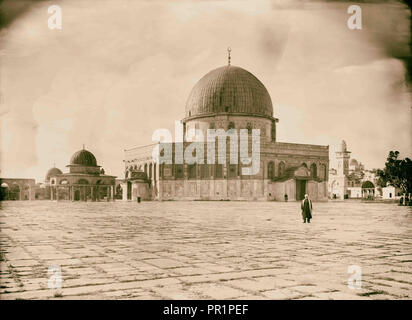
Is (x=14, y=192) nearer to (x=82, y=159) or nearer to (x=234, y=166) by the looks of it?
(x=82, y=159)

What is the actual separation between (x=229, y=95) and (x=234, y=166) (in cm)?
810

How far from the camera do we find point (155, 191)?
150ft

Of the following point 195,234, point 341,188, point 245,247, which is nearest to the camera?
point 245,247

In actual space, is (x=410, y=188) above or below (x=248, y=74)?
below

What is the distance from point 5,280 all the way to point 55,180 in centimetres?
5049

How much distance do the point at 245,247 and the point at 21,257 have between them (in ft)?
12.2

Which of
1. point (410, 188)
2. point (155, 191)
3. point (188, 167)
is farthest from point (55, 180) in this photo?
point (410, 188)

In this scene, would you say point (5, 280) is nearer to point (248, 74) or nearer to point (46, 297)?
point (46, 297)

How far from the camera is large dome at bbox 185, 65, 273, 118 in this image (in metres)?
46.4

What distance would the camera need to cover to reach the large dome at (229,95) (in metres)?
46.4

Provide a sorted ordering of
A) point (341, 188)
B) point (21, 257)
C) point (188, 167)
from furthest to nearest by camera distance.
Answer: point (341, 188), point (188, 167), point (21, 257)

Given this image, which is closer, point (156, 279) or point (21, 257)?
point (156, 279)

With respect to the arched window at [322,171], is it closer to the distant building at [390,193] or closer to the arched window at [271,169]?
the arched window at [271,169]

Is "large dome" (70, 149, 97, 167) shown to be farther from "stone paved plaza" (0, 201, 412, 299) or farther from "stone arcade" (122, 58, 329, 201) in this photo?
"stone paved plaza" (0, 201, 412, 299)
